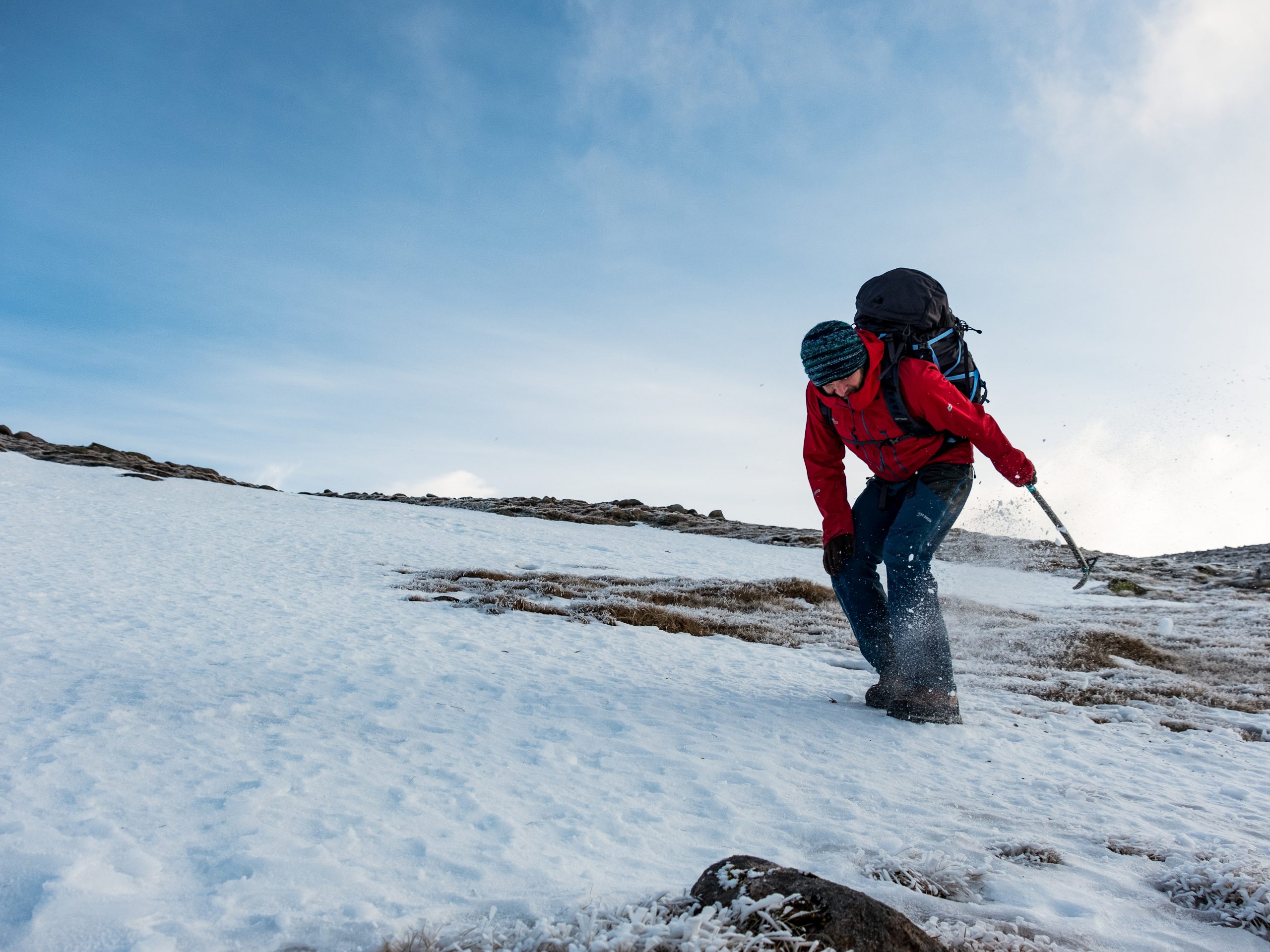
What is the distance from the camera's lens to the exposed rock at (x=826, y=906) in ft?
6.36

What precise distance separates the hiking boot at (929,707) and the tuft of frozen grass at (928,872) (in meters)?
2.10

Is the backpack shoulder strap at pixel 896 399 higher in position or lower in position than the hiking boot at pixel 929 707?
higher

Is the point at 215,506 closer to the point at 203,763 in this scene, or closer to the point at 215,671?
the point at 215,671

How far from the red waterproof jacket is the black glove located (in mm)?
50

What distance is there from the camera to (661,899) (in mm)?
2305

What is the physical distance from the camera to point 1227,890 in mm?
2562

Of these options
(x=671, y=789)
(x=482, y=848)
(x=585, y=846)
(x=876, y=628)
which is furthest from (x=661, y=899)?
(x=876, y=628)

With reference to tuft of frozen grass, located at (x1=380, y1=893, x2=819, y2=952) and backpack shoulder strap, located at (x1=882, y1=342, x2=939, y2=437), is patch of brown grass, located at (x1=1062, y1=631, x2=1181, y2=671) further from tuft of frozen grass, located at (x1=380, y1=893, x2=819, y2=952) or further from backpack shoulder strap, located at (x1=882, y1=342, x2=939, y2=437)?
tuft of frozen grass, located at (x1=380, y1=893, x2=819, y2=952)

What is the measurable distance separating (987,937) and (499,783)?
208cm

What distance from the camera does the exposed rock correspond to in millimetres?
1938

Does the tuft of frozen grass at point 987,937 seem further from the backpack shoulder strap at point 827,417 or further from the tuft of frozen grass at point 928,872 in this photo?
the backpack shoulder strap at point 827,417

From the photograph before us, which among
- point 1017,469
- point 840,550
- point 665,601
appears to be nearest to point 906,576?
point 840,550

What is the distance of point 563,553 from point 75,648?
11015mm

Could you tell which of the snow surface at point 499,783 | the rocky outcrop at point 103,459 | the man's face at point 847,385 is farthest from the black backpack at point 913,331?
the rocky outcrop at point 103,459
